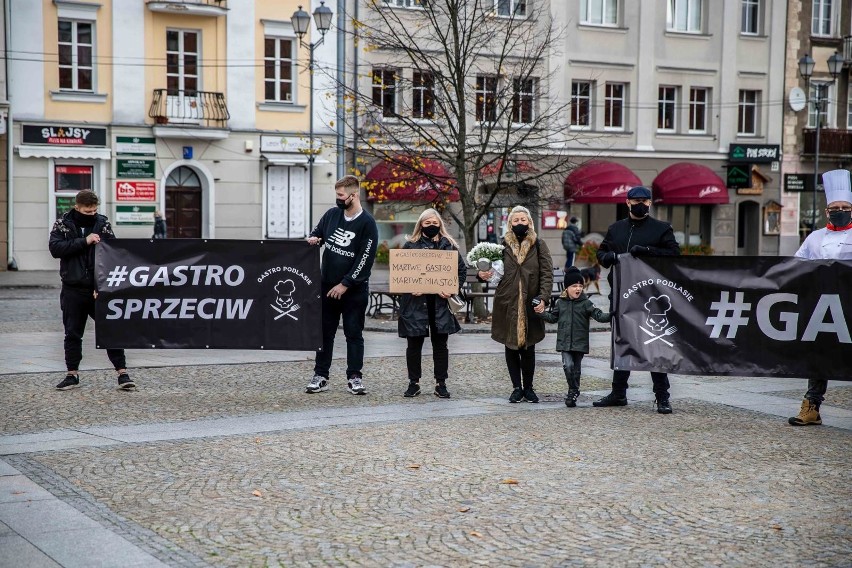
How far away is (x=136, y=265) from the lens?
446 inches

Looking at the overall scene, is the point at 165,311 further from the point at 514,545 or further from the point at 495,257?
the point at 495,257

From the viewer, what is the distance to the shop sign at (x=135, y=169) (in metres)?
33.7

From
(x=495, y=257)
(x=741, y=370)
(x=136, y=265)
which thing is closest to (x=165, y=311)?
(x=136, y=265)

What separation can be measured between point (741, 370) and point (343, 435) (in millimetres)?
3665

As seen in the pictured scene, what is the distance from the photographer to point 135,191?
34000 millimetres

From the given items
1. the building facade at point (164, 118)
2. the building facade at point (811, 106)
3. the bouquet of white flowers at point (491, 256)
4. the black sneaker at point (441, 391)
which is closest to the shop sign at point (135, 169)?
the building facade at point (164, 118)

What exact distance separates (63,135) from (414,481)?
27883mm

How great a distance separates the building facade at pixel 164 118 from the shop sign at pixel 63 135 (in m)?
0.04

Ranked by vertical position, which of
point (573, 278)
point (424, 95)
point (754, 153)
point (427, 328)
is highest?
point (424, 95)

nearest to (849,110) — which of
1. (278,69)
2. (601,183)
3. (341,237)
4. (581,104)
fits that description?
(581,104)

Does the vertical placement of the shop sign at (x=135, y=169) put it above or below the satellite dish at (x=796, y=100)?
below

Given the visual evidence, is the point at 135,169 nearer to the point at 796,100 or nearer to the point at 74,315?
the point at 74,315

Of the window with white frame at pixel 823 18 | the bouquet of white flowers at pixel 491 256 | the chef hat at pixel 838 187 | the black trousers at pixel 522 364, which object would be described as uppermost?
the window with white frame at pixel 823 18

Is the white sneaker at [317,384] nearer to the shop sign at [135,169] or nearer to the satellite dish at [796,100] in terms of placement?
the shop sign at [135,169]
